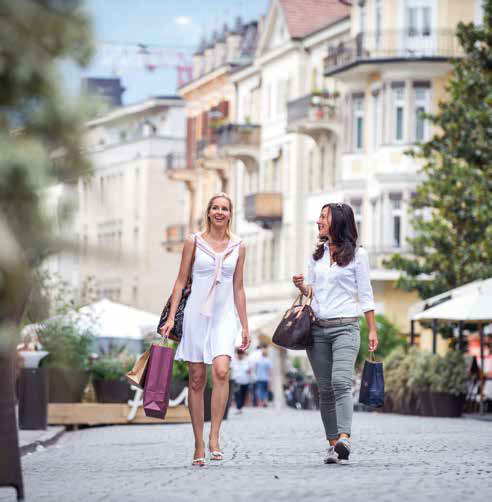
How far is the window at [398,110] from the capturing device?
2172 inches

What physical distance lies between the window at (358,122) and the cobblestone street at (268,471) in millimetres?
41233

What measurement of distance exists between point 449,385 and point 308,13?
129 ft

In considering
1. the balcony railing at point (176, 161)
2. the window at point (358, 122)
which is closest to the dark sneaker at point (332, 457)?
the window at point (358, 122)

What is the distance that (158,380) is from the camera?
10406 millimetres

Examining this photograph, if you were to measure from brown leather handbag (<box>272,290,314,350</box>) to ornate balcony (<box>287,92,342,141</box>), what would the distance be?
48454mm

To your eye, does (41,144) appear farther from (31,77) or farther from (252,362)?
(252,362)

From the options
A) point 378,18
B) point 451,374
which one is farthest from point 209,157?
point 451,374

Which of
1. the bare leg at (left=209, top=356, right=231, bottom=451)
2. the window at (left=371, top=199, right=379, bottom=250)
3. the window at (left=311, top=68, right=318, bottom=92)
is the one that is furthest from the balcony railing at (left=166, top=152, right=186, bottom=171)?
the bare leg at (left=209, top=356, right=231, bottom=451)

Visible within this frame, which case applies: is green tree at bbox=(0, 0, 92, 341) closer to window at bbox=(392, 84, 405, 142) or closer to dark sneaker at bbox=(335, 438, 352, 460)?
dark sneaker at bbox=(335, 438, 352, 460)

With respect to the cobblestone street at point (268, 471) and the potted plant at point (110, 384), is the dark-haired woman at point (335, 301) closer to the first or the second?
the cobblestone street at point (268, 471)

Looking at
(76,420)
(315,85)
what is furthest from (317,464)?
(315,85)

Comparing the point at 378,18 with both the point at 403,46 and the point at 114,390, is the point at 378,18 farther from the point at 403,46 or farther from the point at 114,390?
the point at 114,390

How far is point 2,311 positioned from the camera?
12.7 ft

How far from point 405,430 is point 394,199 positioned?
3682cm
